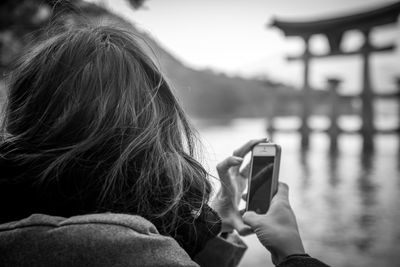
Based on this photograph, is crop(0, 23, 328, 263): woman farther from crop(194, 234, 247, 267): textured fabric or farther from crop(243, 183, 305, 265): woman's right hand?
crop(194, 234, 247, 267): textured fabric

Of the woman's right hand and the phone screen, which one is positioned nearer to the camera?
the woman's right hand

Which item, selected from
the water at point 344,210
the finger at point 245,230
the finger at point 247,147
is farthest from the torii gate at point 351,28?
the finger at point 245,230

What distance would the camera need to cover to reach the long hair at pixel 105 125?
2.01ft

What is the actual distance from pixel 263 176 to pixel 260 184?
0.8 inches

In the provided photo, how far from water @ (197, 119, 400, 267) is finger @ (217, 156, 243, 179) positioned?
8 cm

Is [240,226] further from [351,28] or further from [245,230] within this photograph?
[351,28]

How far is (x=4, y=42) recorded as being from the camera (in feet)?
9.39

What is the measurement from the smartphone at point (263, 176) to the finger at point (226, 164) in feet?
0.17

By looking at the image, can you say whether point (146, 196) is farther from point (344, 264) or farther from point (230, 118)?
point (230, 118)

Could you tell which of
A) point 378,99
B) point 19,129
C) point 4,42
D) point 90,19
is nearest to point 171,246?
point 19,129

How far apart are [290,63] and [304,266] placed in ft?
24.5

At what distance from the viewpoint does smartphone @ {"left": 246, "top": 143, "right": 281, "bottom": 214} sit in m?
0.78

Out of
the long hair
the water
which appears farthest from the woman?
the water

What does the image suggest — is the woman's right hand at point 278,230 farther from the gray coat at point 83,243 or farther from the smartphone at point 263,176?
the gray coat at point 83,243
